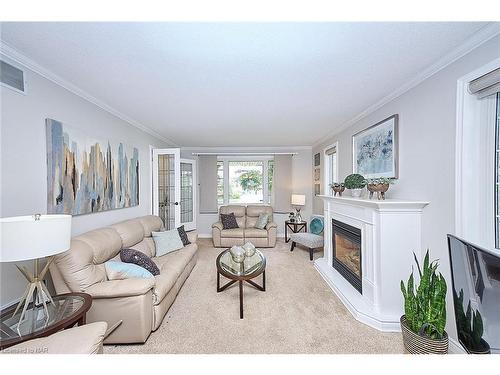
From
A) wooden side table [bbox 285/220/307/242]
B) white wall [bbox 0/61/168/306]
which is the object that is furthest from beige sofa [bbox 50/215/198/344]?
wooden side table [bbox 285/220/307/242]

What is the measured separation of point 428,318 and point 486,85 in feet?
5.11

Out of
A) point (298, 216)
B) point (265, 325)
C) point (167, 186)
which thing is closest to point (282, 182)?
point (298, 216)

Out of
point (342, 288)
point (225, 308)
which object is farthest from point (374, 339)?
point (225, 308)

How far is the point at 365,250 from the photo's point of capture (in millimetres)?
2277

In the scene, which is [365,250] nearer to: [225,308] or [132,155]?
[225,308]

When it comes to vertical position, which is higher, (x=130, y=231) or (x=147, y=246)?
(x=130, y=231)

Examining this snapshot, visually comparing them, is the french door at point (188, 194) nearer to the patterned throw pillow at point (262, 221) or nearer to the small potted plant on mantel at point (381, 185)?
the patterned throw pillow at point (262, 221)

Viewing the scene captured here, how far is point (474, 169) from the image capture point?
Answer: 1.53 m

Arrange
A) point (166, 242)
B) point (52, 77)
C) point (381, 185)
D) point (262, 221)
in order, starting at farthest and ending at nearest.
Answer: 1. point (262, 221)
2. point (166, 242)
3. point (381, 185)
4. point (52, 77)

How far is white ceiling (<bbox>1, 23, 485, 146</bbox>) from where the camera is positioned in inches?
51.6

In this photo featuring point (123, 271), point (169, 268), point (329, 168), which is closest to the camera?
point (123, 271)

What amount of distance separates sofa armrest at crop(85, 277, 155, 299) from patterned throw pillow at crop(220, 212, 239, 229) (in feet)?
10.2

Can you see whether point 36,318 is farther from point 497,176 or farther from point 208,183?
point 208,183

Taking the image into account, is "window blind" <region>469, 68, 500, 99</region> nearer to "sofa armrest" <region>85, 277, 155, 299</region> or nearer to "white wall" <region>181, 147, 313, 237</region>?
"sofa armrest" <region>85, 277, 155, 299</region>
